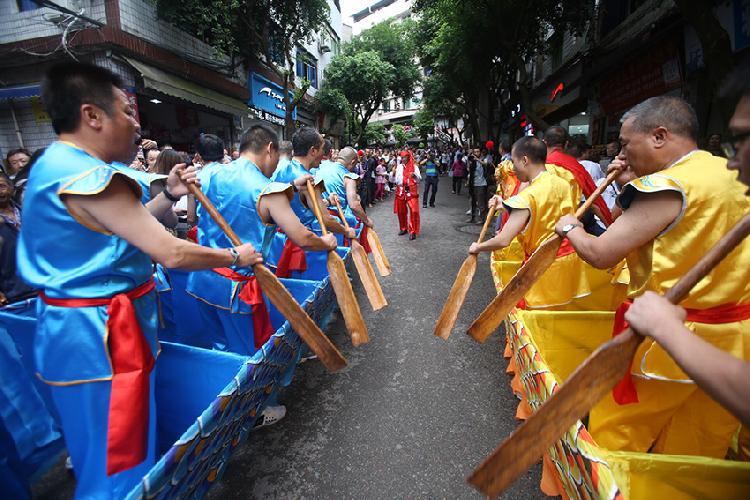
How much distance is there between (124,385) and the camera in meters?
1.57

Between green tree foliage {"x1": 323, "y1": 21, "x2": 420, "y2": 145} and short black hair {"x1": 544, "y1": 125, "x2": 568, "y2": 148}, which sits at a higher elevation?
green tree foliage {"x1": 323, "y1": 21, "x2": 420, "y2": 145}

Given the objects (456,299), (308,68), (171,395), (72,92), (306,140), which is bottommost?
(171,395)

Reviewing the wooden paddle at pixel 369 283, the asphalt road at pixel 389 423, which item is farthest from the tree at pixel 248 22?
the asphalt road at pixel 389 423

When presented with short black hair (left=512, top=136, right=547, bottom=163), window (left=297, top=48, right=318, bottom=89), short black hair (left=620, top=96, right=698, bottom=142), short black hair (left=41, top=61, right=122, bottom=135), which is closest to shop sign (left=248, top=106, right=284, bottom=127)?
window (left=297, top=48, right=318, bottom=89)

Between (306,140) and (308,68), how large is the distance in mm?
20350

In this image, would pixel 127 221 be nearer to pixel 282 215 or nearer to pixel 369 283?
pixel 282 215

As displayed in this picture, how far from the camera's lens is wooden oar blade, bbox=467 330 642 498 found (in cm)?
118

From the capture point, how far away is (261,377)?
6.91 ft

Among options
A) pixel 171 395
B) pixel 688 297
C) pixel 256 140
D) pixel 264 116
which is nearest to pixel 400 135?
pixel 264 116

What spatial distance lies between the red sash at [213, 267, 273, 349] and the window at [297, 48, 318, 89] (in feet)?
60.3

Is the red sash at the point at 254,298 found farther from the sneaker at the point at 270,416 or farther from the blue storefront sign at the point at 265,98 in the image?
the blue storefront sign at the point at 265,98

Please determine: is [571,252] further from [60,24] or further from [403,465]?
[60,24]

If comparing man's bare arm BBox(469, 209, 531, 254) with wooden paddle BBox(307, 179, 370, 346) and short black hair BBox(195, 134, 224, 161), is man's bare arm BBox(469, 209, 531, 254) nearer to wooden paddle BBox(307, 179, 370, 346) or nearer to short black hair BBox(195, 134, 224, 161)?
wooden paddle BBox(307, 179, 370, 346)

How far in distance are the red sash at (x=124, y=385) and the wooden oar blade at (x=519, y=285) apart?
1.89 metres
